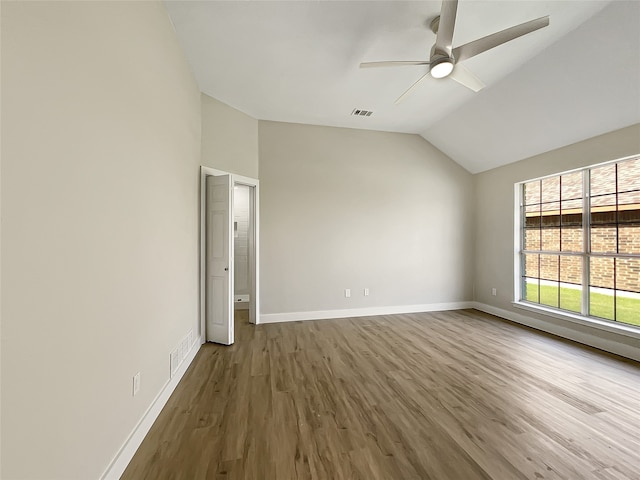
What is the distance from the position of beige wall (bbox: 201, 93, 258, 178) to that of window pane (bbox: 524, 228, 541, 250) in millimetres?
4465

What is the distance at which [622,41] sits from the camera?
2.24 metres

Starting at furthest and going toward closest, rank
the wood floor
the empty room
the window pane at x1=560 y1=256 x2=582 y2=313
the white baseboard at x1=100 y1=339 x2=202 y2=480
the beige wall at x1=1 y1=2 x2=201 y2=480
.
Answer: the window pane at x1=560 y1=256 x2=582 y2=313 < the wood floor < the white baseboard at x1=100 y1=339 x2=202 y2=480 < the empty room < the beige wall at x1=1 y1=2 x2=201 y2=480

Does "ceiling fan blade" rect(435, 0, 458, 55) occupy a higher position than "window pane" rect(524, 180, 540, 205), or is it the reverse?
"ceiling fan blade" rect(435, 0, 458, 55)

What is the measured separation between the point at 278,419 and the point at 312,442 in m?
0.33

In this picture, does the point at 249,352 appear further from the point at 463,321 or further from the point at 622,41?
the point at 622,41

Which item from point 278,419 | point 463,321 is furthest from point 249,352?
point 463,321

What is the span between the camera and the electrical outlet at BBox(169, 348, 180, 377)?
7.42 ft

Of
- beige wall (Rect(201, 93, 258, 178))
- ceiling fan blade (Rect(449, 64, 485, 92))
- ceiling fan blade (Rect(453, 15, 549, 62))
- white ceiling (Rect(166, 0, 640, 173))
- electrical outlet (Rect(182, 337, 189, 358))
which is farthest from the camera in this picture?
beige wall (Rect(201, 93, 258, 178))

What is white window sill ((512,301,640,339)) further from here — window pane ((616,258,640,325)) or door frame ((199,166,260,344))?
door frame ((199,166,260,344))

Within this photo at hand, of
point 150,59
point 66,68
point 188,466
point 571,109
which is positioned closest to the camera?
point 66,68

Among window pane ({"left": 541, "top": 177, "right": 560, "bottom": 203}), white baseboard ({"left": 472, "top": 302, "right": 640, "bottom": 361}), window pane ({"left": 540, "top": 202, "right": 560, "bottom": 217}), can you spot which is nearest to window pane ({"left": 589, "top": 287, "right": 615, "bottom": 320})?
white baseboard ({"left": 472, "top": 302, "right": 640, "bottom": 361})

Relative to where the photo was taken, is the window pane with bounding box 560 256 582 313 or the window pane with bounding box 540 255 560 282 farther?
the window pane with bounding box 540 255 560 282

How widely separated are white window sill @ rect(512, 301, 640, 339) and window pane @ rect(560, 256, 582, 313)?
0.48 ft

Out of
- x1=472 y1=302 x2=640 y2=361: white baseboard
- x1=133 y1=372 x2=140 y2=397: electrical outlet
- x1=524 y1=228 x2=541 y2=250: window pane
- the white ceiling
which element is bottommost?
x1=472 y1=302 x2=640 y2=361: white baseboard
